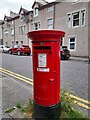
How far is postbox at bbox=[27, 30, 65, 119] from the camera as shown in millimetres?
3172

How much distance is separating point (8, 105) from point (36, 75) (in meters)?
1.35

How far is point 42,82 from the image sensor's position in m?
3.25

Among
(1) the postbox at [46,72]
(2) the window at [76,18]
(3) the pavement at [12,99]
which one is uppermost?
(2) the window at [76,18]

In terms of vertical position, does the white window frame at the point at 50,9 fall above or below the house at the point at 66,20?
above

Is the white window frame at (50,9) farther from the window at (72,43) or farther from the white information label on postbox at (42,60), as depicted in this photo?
the white information label on postbox at (42,60)

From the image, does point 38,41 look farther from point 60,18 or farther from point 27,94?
point 60,18

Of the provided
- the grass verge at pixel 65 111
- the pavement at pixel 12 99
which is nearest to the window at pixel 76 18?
the pavement at pixel 12 99

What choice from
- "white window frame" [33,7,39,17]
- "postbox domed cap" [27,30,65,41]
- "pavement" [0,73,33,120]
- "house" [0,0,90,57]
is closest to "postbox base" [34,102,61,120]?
"pavement" [0,73,33,120]

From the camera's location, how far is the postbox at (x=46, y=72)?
3.17m

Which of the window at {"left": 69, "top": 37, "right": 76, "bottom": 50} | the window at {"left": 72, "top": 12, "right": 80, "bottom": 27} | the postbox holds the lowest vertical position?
the postbox

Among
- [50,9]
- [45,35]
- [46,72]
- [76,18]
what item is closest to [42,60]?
[46,72]

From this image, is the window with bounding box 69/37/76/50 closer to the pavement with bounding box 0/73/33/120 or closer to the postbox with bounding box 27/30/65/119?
the pavement with bounding box 0/73/33/120

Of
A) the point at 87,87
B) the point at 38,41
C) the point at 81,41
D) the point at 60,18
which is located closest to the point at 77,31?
the point at 81,41

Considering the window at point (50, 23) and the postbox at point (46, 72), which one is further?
the window at point (50, 23)
